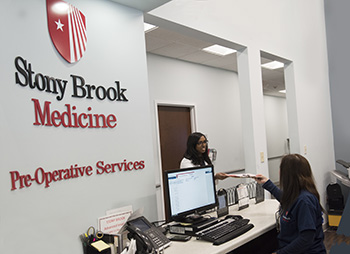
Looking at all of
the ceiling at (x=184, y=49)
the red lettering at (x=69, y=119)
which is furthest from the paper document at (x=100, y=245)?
the ceiling at (x=184, y=49)

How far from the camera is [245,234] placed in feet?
6.23

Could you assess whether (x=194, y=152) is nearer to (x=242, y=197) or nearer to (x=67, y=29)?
(x=242, y=197)

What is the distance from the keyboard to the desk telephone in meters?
0.24

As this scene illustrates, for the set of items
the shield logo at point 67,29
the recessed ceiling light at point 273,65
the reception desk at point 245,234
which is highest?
the recessed ceiling light at point 273,65

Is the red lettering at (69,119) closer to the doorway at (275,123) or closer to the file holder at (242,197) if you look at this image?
the file holder at (242,197)

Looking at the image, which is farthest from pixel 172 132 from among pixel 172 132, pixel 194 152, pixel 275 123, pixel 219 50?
pixel 275 123

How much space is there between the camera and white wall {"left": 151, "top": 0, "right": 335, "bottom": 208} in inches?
112

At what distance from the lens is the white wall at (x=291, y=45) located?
2.85 m

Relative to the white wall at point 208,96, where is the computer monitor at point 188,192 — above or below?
below

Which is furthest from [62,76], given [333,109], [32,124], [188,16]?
[333,109]

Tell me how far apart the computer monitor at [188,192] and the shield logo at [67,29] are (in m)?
0.89

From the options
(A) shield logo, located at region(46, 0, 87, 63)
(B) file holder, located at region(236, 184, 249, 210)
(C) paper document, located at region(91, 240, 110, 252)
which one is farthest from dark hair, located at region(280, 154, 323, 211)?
(A) shield logo, located at region(46, 0, 87, 63)

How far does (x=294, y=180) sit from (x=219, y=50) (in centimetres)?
316

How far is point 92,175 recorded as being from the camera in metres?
1.80
